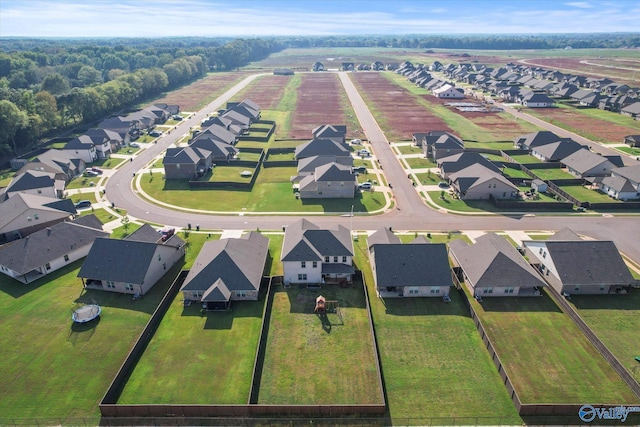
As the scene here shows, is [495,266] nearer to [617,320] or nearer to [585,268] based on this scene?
[585,268]

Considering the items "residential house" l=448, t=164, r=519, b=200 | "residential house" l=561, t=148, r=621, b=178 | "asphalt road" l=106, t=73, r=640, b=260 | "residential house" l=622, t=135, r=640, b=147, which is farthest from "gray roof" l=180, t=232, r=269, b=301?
"residential house" l=622, t=135, r=640, b=147

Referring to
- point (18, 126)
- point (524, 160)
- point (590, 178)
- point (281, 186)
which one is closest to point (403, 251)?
point (281, 186)

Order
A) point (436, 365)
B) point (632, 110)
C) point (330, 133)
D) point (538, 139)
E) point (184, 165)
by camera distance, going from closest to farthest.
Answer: point (436, 365), point (184, 165), point (538, 139), point (330, 133), point (632, 110)

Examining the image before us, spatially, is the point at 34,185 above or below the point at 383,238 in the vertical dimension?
below

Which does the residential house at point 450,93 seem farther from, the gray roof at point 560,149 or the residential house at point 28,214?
the residential house at point 28,214

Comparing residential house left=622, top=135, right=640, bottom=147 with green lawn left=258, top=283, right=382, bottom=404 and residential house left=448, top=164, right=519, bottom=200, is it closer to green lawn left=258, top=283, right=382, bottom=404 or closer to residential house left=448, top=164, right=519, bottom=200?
residential house left=448, top=164, right=519, bottom=200

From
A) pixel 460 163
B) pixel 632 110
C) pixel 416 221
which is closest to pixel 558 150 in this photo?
pixel 460 163

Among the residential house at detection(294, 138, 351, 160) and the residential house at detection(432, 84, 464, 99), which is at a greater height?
the residential house at detection(432, 84, 464, 99)
